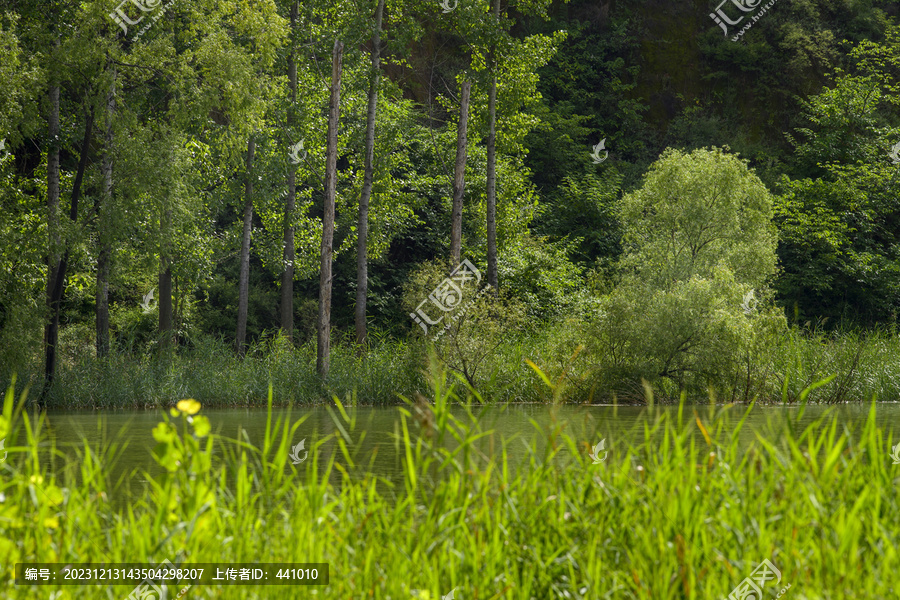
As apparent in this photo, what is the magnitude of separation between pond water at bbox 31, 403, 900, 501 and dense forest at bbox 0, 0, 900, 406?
1029 mm

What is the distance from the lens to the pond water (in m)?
7.98

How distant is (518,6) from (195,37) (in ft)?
33.5

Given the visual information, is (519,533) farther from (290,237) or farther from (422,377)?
(290,237)

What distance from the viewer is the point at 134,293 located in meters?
28.8

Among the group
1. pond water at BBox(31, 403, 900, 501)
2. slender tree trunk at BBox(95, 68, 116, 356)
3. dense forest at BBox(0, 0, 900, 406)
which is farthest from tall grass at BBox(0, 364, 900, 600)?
slender tree trunk at BBox(95, 68, 116, 356)

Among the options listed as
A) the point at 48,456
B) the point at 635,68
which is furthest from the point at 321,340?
the point at 635,68

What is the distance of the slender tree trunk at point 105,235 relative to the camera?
1764 centimetres

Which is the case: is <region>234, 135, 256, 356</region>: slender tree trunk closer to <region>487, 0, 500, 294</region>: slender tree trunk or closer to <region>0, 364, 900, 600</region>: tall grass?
<region>487, 0, 500, 294</region>: slender tree trunk

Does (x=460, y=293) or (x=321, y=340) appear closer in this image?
(x=460, y=293)

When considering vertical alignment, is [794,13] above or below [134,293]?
above

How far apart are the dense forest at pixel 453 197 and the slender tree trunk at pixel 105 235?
8cm

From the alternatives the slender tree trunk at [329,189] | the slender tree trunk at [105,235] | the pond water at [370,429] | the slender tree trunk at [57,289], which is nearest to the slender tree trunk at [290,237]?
the slender tree trunk at [329,189]

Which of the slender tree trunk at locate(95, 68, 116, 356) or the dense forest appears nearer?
the slender tree trunk at locate(95, 68, 116, 356)

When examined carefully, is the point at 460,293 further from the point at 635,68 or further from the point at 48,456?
the point at 635,68
